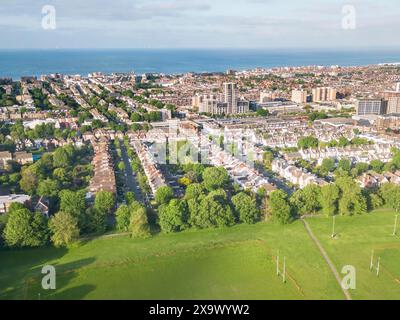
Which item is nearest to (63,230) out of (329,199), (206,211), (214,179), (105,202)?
(105,202)

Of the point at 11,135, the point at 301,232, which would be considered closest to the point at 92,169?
the point at 11,135

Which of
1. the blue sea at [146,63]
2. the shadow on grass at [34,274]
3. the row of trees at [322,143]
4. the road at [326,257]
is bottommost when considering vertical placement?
the shadow on grass at [34,274]

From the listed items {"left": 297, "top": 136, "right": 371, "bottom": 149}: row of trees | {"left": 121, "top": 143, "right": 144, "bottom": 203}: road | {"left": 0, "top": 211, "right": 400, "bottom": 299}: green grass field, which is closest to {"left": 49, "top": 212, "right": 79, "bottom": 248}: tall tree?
{"left": 0, "top": 211, "right": 400, "bottom": 299}: green grass field

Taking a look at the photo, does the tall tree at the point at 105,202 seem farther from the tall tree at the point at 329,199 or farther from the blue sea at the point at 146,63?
the blue sea at the point at 146,63

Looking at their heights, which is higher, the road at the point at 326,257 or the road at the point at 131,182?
the road at the point at 131,182

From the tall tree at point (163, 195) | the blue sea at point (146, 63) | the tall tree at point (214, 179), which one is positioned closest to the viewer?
the tall tree at point (163, 195)

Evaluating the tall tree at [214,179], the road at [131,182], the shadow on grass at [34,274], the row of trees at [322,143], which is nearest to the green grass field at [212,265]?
the shadow on grass at [34,274]

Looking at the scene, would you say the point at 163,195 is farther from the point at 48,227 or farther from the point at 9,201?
the point at 9,201
